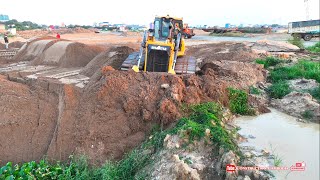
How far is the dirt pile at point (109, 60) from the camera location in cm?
1159

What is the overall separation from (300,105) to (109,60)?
680cm

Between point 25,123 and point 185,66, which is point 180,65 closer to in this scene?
point 185,66

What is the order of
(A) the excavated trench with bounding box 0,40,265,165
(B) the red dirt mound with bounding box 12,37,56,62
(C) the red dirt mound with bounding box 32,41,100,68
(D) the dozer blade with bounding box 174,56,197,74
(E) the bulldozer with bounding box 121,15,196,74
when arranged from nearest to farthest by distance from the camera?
(A) the excavated trench with bounding box 0,40,265,165 → (E) the bulldozer with bounding box 121,15,196,74 → (D) the dozer blade with bounding box 174,56,197,74 → (C) the red dirt mound with bounding box 32,41,100,68 → (B) the red dirt mound with bounding box 12,37,56,62

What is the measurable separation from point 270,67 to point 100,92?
875 cm

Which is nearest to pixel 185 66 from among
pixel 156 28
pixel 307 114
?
pixel 156 28

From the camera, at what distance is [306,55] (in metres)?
16.8

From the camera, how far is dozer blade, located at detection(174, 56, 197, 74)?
10.3m

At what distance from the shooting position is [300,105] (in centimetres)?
893

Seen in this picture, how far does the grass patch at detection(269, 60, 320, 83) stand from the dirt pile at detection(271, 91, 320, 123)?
2.24 m

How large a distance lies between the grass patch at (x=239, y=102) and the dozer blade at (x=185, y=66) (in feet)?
5.21

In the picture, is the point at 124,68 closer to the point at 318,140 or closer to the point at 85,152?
the point at 85,152

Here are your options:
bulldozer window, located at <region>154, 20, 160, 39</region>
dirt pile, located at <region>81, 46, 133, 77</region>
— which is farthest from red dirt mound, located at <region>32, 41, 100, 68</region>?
bulldozer window, located at <region>154, 20, 160, 39</region>

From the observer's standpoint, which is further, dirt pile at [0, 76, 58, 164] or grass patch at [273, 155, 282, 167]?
dirt pile at [0, 76, 58, 164]

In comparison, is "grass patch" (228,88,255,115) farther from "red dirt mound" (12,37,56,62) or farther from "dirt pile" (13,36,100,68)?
"red dirt mound" (12,37,56,62)
